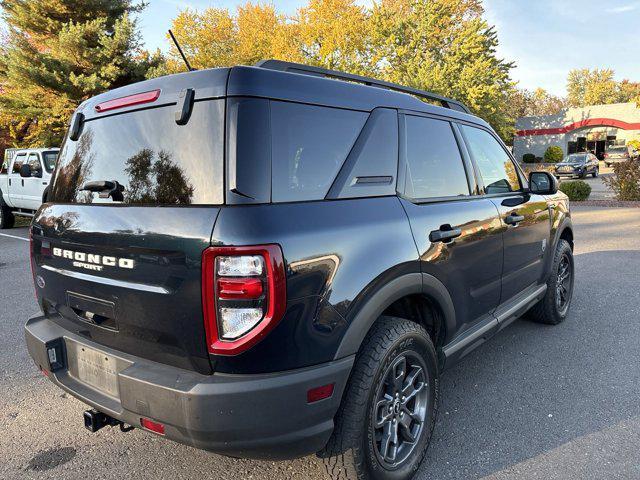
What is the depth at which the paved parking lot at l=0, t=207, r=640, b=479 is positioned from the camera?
235 cm

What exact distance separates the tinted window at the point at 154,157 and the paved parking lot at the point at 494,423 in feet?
4.69

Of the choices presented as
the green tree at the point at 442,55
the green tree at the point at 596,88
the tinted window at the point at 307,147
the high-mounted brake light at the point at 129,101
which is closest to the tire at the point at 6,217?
the high-mounted brake light at the point at 129,101

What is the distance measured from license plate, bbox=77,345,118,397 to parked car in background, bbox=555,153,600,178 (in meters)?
31.9

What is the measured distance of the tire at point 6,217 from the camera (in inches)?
481

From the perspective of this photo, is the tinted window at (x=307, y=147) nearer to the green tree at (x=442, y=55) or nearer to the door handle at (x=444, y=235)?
the door handle at (x=444, y=235)

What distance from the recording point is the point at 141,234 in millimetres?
1825

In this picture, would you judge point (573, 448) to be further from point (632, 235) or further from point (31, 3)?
point (31, 3)

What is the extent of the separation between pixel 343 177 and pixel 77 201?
137cm

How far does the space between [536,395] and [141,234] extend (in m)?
2.78

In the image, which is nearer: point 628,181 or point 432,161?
point 432,161

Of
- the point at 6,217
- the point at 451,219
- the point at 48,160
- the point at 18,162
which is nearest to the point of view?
the point at 451,219

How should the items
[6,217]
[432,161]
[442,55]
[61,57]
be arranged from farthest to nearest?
[442,55]
[61,57]
[6,217]
[432,161]

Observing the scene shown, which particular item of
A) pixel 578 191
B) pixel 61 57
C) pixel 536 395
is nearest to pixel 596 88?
pixel 578 191

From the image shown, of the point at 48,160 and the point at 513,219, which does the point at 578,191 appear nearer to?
the point at 513,219
